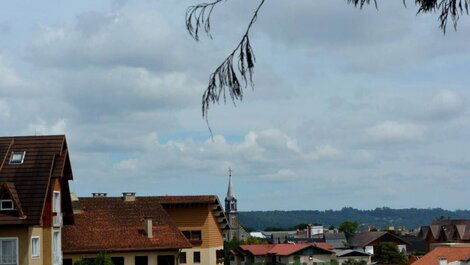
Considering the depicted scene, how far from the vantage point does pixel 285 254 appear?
96.2 meters

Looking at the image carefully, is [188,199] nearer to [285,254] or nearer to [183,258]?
[183,258]

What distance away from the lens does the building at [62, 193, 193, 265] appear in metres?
48.7

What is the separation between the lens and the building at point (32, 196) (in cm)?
3828

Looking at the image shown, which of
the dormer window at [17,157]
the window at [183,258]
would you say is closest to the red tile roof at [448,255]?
the window at [183,258]

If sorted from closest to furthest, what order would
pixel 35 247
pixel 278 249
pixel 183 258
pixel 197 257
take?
pixel 35 247 < pixel 183 258 < pixel 197 257 < pixel 278 249

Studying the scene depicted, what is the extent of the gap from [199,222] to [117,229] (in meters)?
9.93

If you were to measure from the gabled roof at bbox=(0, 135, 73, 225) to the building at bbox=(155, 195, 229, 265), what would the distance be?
17008 millimetres

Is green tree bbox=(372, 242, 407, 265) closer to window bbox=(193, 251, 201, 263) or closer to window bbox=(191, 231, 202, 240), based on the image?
window bbox=(191, 231, 202, 240)

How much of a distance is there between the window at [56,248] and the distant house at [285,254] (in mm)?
52563

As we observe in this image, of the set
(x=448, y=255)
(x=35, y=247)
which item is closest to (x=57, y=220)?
(x=35, y=247)

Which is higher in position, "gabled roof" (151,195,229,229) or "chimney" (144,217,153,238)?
"gabled roof" (151,195,229,229)

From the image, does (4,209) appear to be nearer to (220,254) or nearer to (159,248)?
(159,248)

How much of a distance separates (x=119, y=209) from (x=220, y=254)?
9550mm

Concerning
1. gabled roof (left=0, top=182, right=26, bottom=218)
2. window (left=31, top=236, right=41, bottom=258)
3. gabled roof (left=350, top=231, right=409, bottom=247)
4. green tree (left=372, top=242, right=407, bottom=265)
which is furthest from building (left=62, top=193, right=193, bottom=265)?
gabled roof (left=350, top=231, right=409, bottom=247)
